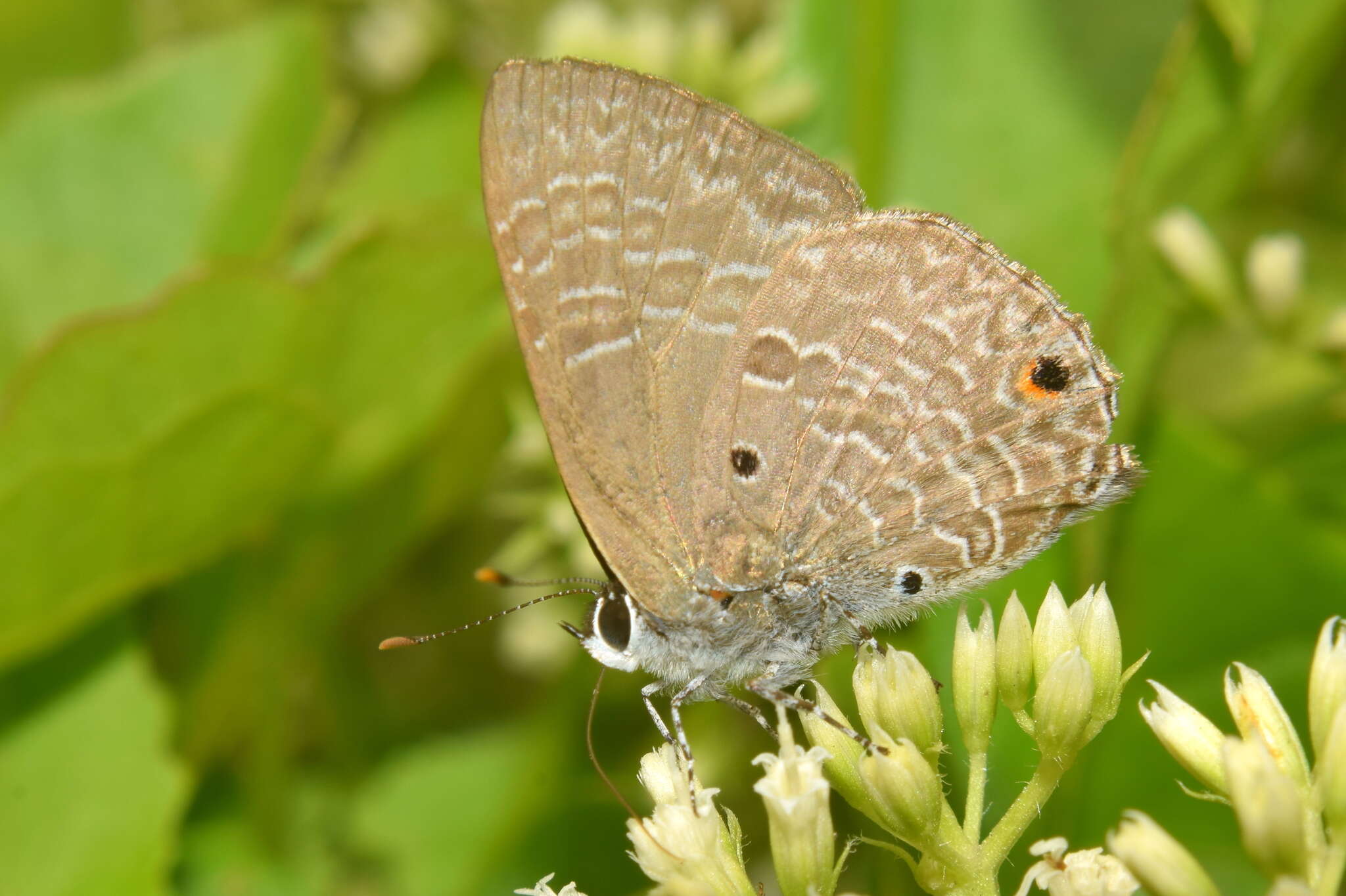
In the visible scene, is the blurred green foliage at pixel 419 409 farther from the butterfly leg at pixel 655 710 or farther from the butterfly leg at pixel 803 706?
the butterfly leg at pixel 655 710

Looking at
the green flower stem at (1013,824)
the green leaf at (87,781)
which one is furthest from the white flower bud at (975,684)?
the green leaf at (87,781)

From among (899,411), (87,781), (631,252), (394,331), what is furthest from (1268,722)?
(87,781)

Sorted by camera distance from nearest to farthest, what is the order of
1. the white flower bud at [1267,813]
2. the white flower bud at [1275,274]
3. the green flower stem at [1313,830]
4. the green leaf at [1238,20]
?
the white flower bud at [1267,813] → the green flower stem at [1313,830] → the green leaf at [1238,20] → the white flower bud at [1275,274]

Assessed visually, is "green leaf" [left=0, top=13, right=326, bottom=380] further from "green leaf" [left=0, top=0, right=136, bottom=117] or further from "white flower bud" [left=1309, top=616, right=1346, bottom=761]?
"white flower bud" [left=1309, top=616, right=1346, bottom=761]

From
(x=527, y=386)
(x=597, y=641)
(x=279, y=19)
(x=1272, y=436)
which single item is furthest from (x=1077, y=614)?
(x=279, y=19)

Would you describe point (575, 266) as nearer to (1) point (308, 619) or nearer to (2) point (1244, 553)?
(1) point (308, 619)

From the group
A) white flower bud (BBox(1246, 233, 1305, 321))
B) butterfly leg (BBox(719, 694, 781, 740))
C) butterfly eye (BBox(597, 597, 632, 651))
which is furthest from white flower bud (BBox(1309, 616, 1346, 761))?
white flower bud (BBox(1246, 233, 1305, 321))
